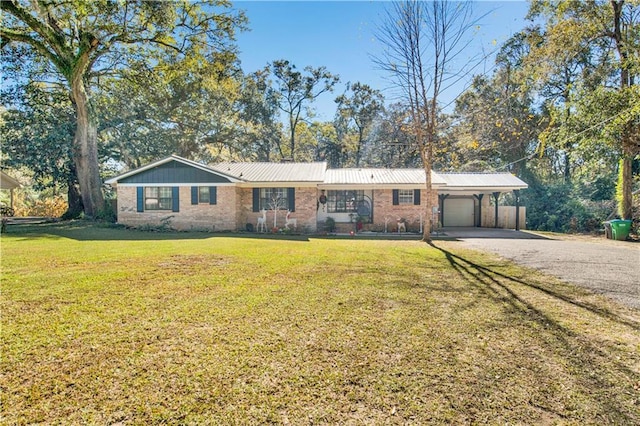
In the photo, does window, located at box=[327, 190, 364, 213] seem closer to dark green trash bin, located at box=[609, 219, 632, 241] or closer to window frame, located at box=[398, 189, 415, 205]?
window frame, located at box=[398, 189, 415, 205]

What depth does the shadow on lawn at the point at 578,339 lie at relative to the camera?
2.59 metres

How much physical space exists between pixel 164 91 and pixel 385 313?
2244cm

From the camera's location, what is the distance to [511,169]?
2533 centimetres

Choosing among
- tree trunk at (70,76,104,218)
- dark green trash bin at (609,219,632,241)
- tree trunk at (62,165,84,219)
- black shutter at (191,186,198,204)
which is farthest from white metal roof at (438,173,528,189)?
tree trunk at (62,165,84,219)

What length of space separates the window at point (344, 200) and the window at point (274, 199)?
91.3 inches

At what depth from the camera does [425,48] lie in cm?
1189

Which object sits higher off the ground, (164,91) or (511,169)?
(164,91)

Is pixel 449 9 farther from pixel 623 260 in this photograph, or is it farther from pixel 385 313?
pixel 385 313

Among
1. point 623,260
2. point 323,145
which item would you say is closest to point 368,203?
point 623,260

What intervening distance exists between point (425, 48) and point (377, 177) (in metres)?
6.73

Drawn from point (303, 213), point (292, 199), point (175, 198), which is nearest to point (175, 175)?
point (175, 198)

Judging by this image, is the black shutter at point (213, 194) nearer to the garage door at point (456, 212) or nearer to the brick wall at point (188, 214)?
the brick wall at point (188, 214)

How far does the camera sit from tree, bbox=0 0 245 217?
14.2m

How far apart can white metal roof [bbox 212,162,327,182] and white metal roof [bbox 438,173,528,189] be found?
698 cm
